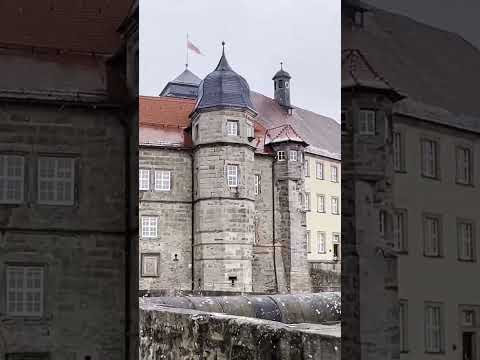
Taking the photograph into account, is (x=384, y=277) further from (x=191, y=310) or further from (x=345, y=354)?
(x=191, y=310)

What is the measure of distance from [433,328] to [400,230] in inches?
14.8

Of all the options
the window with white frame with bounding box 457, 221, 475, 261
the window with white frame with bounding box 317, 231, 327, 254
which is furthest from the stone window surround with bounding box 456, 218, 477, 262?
the window with white frame with bounding box 317, 231, 327, 254

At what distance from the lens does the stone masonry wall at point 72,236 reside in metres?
2.55

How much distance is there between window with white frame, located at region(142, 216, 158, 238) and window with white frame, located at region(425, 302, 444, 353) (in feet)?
4.85

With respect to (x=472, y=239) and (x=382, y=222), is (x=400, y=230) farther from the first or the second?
(x=472, y=239)

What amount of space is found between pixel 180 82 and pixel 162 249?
81 centimetres

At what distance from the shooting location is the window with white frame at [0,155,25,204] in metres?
2.55

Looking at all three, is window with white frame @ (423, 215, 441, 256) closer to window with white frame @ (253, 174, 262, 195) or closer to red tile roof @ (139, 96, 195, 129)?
red tile roof @ (139, 96, 195, 129)

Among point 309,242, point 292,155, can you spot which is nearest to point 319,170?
point 292,155

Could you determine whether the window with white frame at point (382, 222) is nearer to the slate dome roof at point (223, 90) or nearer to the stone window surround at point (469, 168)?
the stone window surround at point (469, 168)

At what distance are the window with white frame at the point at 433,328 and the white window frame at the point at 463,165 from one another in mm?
503

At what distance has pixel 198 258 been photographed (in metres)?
4.11

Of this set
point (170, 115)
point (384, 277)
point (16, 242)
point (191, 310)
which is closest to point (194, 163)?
point (170, 115)

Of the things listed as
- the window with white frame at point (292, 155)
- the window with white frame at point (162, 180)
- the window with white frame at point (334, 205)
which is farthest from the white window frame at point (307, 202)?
the window with white frame at point (162, 180)
